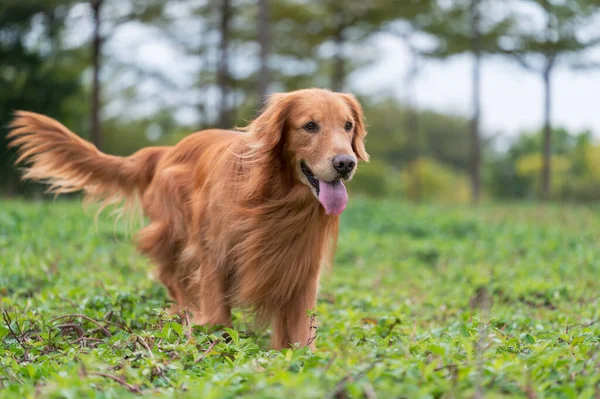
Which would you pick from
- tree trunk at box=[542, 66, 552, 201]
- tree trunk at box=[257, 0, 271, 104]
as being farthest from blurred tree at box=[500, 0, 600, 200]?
tree trunk at box=[257, 0, 271, 104]

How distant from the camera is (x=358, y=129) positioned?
4434mm

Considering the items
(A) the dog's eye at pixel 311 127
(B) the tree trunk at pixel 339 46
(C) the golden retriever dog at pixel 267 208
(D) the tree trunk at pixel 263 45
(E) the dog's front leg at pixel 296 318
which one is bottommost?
(E) the dog's front leg at pixel 296 318

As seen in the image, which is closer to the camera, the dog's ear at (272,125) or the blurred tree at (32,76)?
the dog's ear at (272,125)

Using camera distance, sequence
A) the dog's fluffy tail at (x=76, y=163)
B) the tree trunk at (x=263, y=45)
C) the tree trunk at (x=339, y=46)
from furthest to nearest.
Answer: the tree trunk at (x=339, y=46)
the tree trunk at (x=263, y=45)
the dog's fluffy tail at (x=76, y=163)

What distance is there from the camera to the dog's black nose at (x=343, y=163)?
12.5 feet

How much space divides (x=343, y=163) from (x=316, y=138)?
1.03 ft

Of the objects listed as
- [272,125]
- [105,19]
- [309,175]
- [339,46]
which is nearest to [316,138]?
[309,175]

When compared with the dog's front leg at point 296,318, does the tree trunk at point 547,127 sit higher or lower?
higher

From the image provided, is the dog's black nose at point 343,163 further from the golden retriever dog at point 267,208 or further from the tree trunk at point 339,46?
the tree trunk at point 339,46

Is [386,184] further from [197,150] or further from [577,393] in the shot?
[577,393]

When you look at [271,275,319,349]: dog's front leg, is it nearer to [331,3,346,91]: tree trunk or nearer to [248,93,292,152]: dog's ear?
[248,93,292,152]: dog's ear

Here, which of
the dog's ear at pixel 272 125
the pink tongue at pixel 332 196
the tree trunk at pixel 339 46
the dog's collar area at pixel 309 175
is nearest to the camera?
the pink tongue at pixel 332 196

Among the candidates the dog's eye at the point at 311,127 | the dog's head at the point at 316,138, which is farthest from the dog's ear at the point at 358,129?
the dog's eye at the point at 311,127

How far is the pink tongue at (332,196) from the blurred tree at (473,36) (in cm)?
1763
